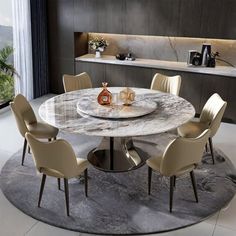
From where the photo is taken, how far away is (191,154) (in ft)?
10.5

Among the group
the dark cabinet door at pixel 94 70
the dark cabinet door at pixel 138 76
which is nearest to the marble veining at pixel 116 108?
the dark cabinet door at pixel 138 76

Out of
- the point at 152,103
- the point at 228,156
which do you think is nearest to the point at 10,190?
the point at 152,103

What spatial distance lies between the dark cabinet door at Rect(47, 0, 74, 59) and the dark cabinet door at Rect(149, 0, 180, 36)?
1.64 m

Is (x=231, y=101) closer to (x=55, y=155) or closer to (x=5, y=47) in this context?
(x=55, y=155)

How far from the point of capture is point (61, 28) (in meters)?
6.80

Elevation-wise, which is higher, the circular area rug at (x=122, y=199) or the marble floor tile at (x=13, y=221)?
the circular area rug at (x=122, y=199)

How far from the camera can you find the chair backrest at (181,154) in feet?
10.2

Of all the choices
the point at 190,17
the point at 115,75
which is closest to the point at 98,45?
the point at 115,75

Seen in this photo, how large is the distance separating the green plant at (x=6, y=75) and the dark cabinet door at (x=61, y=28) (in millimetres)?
983

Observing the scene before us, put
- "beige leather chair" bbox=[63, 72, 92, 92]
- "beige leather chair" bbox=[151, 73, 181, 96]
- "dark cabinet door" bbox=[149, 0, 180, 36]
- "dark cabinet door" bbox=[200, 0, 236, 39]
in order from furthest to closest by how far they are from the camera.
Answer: "dark cabinet door" bbox=[149, 0, 180, 36]
"dark cabinet door" bbox=[200, 0, 236, 39]
"beige leather chair" bbox=[63, 72, 92, 92]
"beige leather chair" bbox=[151, 73, 181, 96]

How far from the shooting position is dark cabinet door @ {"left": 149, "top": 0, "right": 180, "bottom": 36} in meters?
5.76

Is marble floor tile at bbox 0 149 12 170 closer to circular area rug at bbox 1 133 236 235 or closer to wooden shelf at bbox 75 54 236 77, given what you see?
circular area rug at bbox 1 133 236 235

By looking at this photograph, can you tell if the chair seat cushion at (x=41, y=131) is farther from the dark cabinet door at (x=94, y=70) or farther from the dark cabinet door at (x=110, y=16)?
the dark cabinet door at (x=110, y=16)

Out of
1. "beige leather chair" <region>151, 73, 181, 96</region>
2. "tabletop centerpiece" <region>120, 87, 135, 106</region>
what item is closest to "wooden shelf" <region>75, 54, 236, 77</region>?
"beige leather chair" <region>151, 73, 181, 96</region>
